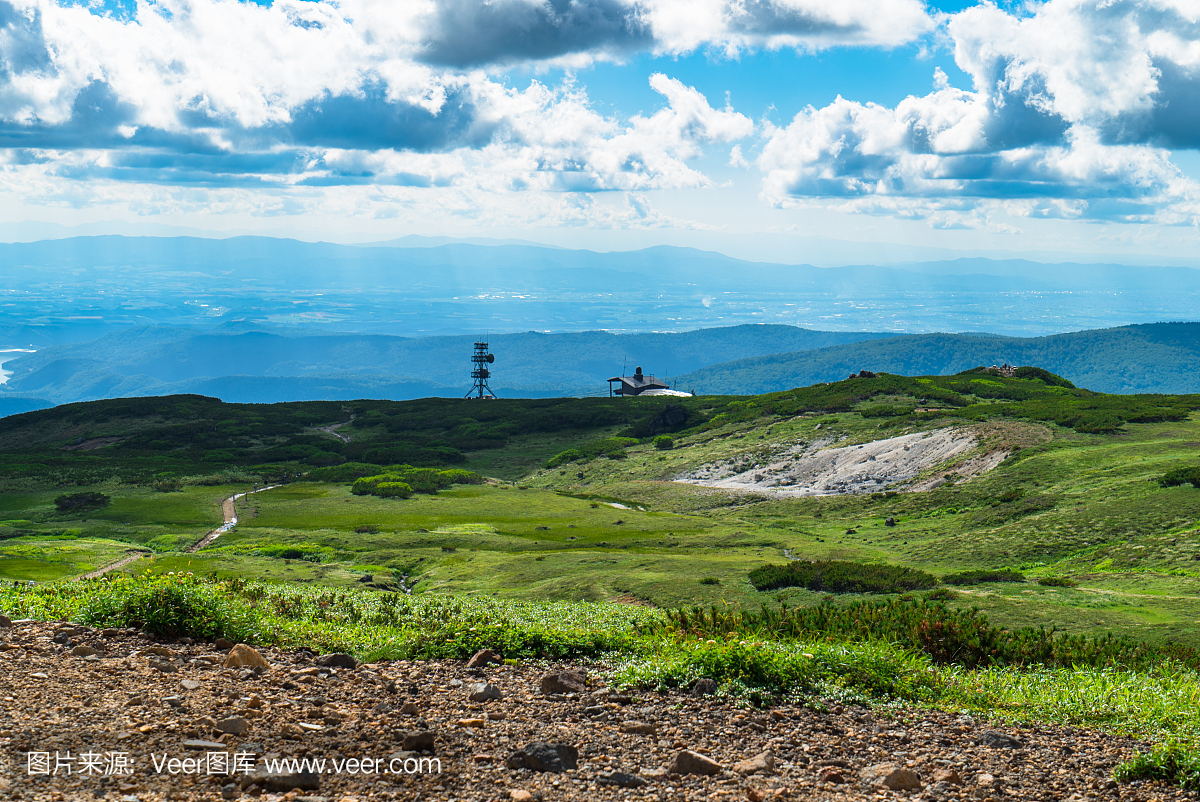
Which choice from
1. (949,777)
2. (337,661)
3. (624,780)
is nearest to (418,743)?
(624,780)

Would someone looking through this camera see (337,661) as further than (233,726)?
Yes

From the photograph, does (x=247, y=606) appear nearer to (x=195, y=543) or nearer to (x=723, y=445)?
(x=195, y=543)

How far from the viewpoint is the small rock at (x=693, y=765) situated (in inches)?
324

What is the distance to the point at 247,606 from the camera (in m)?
14.6

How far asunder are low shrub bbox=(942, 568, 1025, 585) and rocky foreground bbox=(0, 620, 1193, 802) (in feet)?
75.4

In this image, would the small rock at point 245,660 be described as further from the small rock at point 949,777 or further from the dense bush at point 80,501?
the dense bush at point 80,501

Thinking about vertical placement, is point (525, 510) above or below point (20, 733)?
below

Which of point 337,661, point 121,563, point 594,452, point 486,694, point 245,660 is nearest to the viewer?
point 486,694

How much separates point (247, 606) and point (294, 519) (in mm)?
48439

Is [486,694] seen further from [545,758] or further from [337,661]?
[337,661]

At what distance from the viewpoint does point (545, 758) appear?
838 cm

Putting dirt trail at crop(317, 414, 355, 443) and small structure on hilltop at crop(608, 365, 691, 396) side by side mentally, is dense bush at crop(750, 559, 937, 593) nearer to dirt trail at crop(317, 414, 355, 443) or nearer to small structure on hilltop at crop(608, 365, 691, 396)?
dirt trail at crop(317, 414, 355, 443)

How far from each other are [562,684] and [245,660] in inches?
175

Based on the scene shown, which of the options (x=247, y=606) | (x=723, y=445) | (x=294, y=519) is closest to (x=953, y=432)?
(x=723, y=445)
